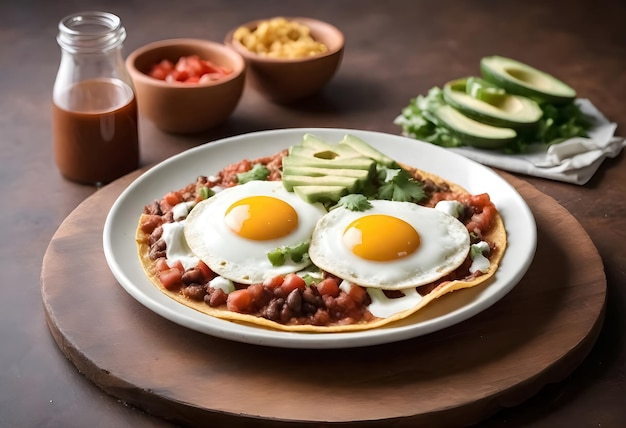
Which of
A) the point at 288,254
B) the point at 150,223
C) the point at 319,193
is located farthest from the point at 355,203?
the point at 150,223

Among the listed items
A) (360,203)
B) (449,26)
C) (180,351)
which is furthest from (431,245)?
(449,26)

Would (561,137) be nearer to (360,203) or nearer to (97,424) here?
(360,203)

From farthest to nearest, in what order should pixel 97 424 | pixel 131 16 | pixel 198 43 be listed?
pixel 131 16, pixel 198 43, pixel 97 424

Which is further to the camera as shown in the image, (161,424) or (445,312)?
(445,312)

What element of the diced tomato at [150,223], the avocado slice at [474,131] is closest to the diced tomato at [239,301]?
the diced tomato at [150,223]

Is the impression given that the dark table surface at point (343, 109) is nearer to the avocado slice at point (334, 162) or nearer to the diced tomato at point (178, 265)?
the diced tomato at point (178, 265)
